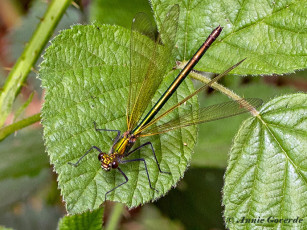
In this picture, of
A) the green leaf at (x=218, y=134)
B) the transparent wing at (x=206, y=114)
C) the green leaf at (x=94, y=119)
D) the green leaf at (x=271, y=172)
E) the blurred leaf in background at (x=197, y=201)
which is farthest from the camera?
the blurred leaf in background at (x=197, y=201)

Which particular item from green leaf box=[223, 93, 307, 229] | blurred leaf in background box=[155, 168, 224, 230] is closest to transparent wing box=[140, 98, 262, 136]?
green leaf box=[223, 93, 307, 229]

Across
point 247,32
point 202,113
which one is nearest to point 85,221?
point 202,113

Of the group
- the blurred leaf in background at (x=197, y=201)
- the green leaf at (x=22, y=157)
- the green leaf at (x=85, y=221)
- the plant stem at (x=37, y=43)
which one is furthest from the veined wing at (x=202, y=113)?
the green leaf at (x=22, y=157)

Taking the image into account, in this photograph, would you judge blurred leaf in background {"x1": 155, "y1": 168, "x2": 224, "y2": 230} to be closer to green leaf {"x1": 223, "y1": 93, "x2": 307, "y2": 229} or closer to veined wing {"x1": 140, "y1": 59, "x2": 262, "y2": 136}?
veined wing {"x1": 140, "y1": 59, "x2": 262, "y2": 136}

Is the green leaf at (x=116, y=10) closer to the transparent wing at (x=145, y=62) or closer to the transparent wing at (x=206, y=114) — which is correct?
the transparent wing at (x=145, y=62)

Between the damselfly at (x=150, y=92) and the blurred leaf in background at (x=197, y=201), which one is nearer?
the damselfly at (x=150, y=92)

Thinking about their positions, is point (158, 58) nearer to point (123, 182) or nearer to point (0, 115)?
point (123, 182)

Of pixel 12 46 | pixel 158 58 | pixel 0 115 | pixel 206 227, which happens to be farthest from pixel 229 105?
pixel 12 46
